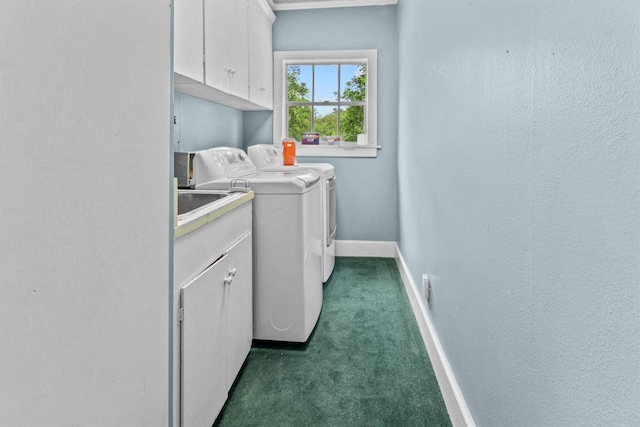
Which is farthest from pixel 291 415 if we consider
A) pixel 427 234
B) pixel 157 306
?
pixel 427 234

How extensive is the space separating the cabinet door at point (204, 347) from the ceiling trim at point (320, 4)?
309 centimetres

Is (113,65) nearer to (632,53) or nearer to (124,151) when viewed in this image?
(124,151)

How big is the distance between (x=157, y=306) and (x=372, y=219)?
10.6 feet

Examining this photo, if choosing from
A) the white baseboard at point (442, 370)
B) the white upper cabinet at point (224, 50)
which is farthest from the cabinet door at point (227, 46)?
the white baseboard at point (442, 370)

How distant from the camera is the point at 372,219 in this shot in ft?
13.3

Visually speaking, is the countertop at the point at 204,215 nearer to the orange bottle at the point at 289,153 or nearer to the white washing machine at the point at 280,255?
the white washing machine at the point at 280,255

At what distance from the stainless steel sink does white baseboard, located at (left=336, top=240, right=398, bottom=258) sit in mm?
2300

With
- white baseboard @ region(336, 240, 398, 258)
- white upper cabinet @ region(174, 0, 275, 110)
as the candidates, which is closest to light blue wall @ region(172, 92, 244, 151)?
white upper cabinet @ region(174, 0, 275, 110)

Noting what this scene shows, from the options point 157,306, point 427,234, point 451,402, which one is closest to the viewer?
point 157,306

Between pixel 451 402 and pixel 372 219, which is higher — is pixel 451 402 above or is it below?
below

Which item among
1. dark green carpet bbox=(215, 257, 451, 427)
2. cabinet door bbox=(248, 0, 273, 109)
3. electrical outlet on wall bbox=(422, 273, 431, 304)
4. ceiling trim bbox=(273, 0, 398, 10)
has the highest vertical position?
ceiling trim bbox=(273, 0, 398, 10)

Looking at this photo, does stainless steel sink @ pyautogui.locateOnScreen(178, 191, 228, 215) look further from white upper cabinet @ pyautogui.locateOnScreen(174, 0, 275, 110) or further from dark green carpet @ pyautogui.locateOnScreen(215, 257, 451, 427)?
dark green carpet @ pyautogui.locateOnScreen(215, 257, 451, 427)

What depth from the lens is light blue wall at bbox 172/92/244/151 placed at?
106 inches

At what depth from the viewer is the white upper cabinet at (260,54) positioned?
3203 mm
